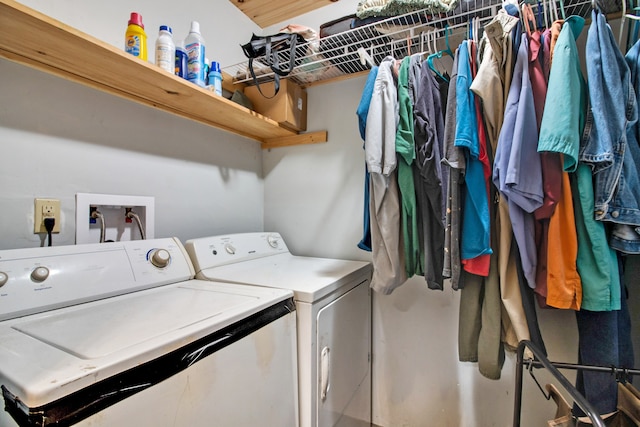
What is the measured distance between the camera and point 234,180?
175cm

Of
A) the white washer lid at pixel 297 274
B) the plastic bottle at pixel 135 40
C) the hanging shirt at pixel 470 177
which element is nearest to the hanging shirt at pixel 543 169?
the hanging shirt at pixel 470 177

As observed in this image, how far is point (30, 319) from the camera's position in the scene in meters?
0.74

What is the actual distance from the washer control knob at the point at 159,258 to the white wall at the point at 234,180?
26 cm

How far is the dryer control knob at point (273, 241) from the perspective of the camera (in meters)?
1.69

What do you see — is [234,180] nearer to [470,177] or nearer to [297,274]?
[297,274]

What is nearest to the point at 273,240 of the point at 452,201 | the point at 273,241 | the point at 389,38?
the point at 273,241

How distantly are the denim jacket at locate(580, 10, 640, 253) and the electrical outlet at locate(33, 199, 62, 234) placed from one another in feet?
5.61

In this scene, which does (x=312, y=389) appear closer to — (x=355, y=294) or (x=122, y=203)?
(x=355, y=294)

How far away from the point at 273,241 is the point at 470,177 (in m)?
1.14

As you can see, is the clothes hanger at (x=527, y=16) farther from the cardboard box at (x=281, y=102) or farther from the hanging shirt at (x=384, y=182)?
the cardboard box at (x=281, y=102)

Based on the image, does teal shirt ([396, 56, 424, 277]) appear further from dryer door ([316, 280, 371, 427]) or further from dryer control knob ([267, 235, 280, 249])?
dryer control knob ([267, 235, 280, 249])

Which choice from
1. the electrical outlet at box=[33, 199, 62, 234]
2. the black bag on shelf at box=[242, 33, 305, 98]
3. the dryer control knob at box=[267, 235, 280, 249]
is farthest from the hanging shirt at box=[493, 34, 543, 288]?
the electrical outlet at box=[33, 199, 62, 234]

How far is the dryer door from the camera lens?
41.0 inches

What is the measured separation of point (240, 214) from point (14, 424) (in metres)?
1.38
